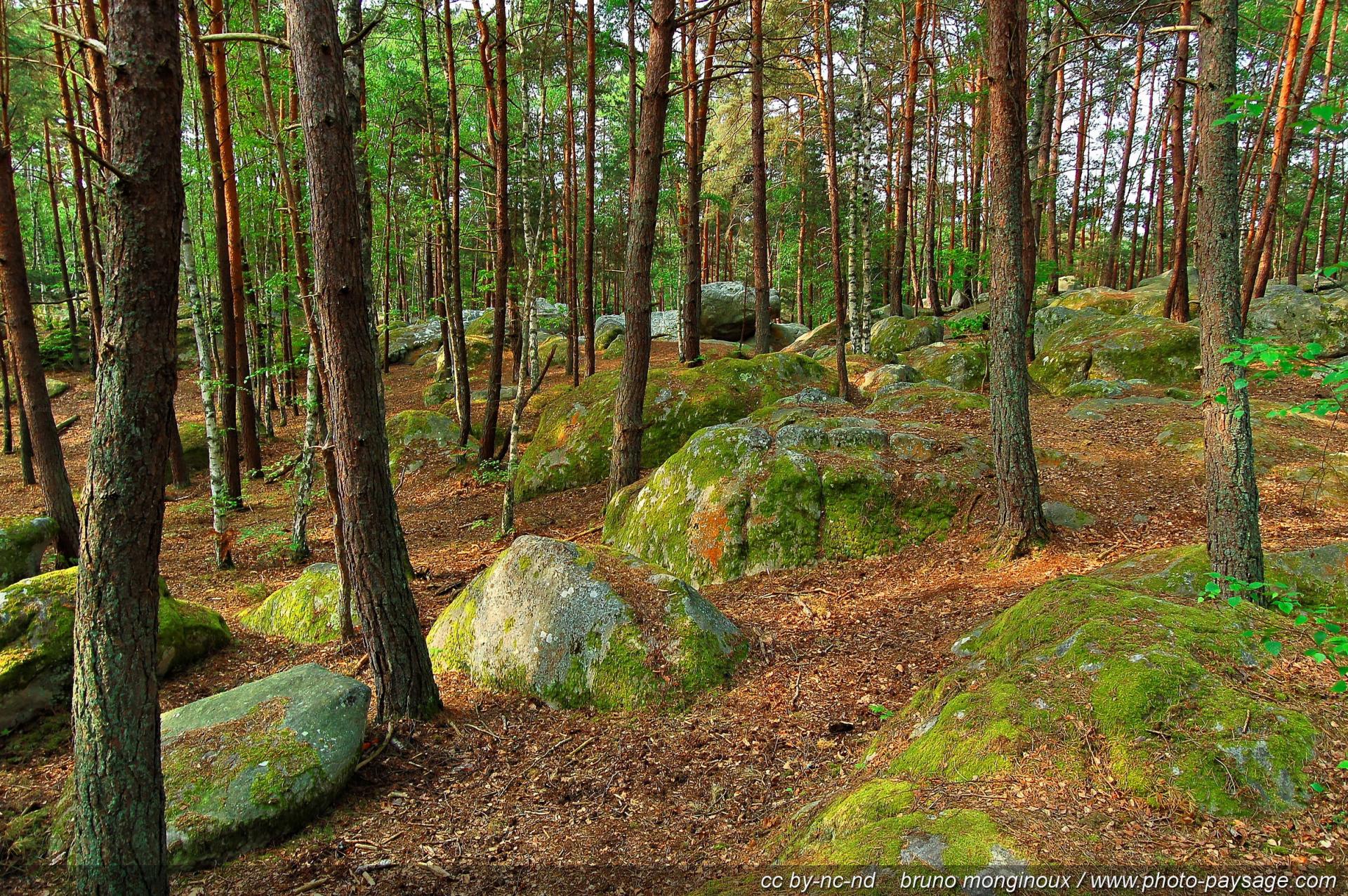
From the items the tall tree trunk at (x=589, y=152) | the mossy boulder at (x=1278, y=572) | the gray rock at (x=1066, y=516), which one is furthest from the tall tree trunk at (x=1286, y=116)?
the tall tree trunk at (x=589, y=152)

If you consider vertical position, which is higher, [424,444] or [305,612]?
[424,444]

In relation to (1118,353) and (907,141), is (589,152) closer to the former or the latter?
(907,141)

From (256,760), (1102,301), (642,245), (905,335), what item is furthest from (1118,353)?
(256,760)

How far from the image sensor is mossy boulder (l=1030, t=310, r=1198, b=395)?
12633 millimetres

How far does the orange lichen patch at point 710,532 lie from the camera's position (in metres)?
7.45

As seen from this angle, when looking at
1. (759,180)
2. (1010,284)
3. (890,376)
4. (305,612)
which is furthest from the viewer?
(759,180)

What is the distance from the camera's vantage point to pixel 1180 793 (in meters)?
2.33

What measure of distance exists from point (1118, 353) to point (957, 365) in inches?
114

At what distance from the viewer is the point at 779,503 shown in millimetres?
7480

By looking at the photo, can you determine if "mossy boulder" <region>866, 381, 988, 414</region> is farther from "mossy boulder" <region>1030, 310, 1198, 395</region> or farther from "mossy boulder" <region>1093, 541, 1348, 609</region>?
"mossy boulder" <region>1093, 541, 1348, 609</region>

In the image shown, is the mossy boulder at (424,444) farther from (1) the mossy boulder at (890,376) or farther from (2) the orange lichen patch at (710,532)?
(1) the mossy boulder at (890,376)

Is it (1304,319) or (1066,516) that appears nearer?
(1066,516)

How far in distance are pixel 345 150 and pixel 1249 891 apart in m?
5.61

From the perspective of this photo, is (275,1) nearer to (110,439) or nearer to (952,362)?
(110,439)
